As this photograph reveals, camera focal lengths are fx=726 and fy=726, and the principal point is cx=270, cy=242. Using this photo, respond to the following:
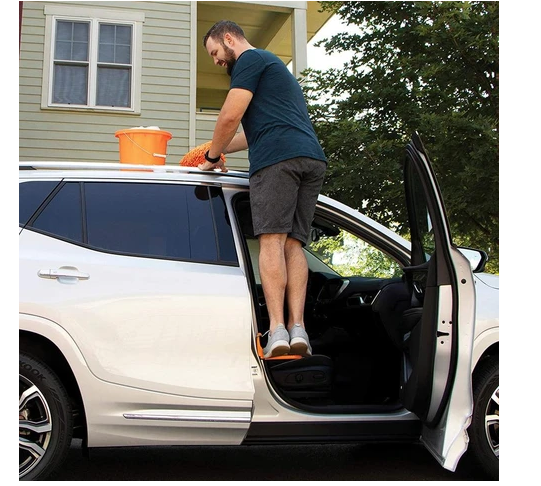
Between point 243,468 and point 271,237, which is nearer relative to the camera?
point 271,237

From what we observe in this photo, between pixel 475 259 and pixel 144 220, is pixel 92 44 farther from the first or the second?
pixel 475 259

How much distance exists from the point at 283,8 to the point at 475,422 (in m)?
9.66

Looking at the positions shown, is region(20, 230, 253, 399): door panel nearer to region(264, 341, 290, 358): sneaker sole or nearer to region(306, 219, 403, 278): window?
region(264, 341, 290, 358): sneaker sole

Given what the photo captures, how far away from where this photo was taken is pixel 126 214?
384 cm

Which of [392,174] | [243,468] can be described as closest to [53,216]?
[243,468]

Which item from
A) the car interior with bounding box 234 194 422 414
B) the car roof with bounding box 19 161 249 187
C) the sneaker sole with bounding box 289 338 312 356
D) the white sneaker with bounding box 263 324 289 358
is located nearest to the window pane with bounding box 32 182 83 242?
the car roof with bounding box 19 161 249 187

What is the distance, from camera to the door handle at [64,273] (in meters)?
3.52

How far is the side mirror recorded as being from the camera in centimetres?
365

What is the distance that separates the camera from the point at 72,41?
11320 mm

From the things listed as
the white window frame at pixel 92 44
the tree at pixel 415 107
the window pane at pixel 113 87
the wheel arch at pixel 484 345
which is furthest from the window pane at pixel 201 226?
the window pane at pixel 113 87

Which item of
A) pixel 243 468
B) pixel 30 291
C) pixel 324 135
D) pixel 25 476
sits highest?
pixel 324 135

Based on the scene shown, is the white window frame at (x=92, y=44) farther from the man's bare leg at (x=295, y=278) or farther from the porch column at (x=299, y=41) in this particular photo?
the man's bare leg at (x=295, y=278)
